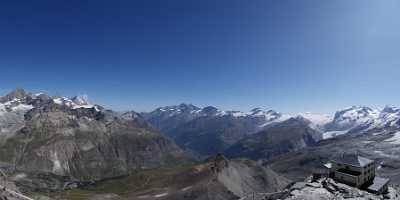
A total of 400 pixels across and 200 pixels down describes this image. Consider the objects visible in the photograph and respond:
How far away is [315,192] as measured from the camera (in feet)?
219

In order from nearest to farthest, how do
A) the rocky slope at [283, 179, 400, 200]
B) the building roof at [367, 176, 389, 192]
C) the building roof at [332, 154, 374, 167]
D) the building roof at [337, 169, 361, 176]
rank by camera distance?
the rocky slope at [283, 179, 400, 200], the building roof at [367, 176, 389, 192], the building roof at [337, 169, 361, 176], the building roof at [332, 154, 374, 167]

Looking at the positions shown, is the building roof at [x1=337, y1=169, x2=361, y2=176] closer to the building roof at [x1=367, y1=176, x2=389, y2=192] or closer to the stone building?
the stone building

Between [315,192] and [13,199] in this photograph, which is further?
[13,199]

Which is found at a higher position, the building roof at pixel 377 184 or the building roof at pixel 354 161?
the building roof at pixel 354 161

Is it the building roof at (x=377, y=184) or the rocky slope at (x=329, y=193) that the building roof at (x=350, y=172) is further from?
the rocky slope at (x=329, y=193)

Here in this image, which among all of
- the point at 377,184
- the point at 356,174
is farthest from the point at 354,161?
the point at 377,184

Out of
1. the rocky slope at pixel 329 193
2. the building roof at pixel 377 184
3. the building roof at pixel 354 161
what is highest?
the building roof at pixel 354 161

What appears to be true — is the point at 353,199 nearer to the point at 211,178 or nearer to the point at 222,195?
the point at 222,195

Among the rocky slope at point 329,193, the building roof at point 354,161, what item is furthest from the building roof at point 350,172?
the rocky slope at point 329,193

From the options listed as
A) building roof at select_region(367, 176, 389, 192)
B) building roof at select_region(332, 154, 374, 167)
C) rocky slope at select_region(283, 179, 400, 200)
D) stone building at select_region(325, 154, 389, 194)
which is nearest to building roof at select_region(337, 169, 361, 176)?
stone building at select_region(325, 154, 389, 194)

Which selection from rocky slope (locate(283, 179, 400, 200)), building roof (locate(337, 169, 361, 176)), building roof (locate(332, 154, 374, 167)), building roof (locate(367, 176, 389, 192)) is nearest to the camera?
rocky slope (locate(283, 179, 400, 200))

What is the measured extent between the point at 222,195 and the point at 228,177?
2251 centimetres

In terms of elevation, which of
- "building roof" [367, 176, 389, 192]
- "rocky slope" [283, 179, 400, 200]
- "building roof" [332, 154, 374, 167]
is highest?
"building roof" [332, 154, 374, 167]

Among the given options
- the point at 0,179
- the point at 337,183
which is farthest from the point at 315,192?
the point at 0,179
